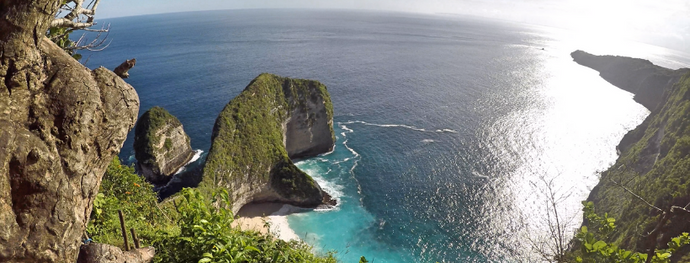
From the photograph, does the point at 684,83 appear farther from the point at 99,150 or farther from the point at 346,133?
the point at 99,150

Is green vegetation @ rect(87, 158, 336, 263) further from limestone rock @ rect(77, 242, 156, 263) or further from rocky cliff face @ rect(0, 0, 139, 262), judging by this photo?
rocky cliff face @ rect(0, 0, 139, 262)

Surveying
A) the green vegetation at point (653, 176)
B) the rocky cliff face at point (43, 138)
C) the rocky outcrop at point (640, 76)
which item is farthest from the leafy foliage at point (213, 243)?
the rocky outcrop at point (640, 76)

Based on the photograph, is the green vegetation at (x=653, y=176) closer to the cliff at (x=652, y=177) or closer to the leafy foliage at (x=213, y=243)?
the cliff at (x=652, y=177)

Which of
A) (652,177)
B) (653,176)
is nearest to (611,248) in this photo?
(652,177)

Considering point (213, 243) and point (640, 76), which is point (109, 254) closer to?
point (213, 243)

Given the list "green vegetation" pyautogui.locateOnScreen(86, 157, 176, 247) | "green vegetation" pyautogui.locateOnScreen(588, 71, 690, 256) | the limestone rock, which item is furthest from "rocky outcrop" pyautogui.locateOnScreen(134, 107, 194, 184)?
"green vegetation" pyautogui.locateOnScreen(588, 71, 690, 256)

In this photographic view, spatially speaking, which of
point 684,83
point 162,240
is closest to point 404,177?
point 162,240
